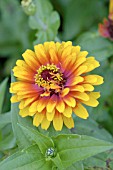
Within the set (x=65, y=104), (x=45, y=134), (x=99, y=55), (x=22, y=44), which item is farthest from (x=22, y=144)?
(x=22, y=44)

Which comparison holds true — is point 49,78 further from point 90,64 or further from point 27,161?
point 27,161

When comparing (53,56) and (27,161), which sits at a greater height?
(53,56)

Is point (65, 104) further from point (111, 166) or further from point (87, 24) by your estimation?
point (87, 24)

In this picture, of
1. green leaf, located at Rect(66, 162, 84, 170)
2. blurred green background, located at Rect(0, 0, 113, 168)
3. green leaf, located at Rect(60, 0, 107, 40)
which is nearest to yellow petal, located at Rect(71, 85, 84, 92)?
green leaf, located at Rect(66, 162, 84, 170)

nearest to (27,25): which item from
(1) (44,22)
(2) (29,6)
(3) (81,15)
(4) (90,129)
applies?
(3) (81,15)

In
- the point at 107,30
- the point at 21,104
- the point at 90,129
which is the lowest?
the point at 90,129

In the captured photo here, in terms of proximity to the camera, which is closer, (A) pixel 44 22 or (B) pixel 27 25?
(A) pixel 44 22

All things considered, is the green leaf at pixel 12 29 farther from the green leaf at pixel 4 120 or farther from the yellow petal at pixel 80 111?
the yellow petal at pixel 80 111

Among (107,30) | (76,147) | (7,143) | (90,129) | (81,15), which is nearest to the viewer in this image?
(76,147)
